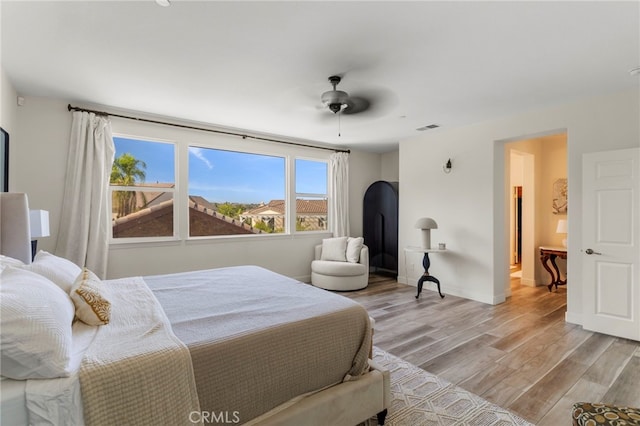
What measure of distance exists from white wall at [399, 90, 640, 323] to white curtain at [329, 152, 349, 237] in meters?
1.07

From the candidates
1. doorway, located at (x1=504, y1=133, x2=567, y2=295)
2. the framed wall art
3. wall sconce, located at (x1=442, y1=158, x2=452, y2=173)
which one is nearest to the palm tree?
wall sconce, located at (x1=442, y1=158, x2=452, y2=173)

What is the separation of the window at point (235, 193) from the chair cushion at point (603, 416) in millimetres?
4425

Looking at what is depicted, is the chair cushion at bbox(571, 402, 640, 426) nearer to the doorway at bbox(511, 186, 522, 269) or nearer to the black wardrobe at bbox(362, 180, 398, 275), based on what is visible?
the black wardrobe at bbox(362, 180, 398, 275)

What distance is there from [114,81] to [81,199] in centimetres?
146

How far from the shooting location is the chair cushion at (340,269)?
4848 mm

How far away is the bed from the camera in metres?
1.11

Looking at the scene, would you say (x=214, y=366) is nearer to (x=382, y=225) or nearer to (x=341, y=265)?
(x=341, y=265)

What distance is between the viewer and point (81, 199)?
137 inches

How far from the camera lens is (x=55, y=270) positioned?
1.84 m

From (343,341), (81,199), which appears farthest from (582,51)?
(81,199)

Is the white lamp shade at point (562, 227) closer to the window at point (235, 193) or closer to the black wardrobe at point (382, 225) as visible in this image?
the black wardrobe at point (382, 225)

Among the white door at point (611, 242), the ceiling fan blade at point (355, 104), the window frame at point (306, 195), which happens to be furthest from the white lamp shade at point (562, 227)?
the ceiling fan blade at point (355, 104)

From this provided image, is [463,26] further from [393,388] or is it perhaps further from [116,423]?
[116,423]

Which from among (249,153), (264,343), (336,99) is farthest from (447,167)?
(264,343)
